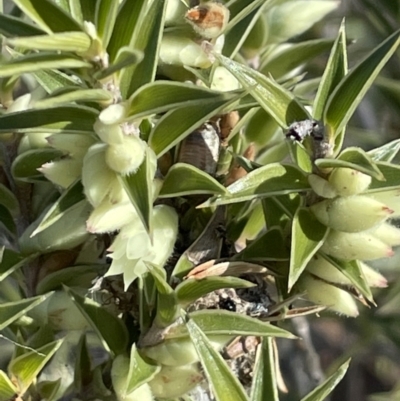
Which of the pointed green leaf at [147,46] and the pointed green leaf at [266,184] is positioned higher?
the pointed green leaf at [147,46]

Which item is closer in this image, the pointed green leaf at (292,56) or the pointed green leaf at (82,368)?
the pointed green leaf at (82,368)

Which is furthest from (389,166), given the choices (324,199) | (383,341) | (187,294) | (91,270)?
(383,341)

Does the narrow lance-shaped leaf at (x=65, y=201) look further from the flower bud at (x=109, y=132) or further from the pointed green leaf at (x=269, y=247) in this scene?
the pointed green leaf at (x=269, y=247)

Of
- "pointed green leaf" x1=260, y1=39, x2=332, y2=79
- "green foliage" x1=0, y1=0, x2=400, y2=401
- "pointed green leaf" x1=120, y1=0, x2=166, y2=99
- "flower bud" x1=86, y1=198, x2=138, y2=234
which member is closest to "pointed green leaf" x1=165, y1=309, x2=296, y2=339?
"green foliage" x1=0, y1=0, x2=400, y2=401

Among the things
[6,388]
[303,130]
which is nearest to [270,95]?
[303,130]

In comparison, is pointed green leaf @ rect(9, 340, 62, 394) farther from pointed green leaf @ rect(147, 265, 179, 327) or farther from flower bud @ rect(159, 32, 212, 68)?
flower bud @ rect(159, 32, 212, 68)

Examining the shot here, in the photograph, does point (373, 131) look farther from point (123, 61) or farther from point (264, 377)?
point (123, 61)

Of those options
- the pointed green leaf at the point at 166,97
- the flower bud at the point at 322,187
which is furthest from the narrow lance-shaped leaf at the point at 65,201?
the flower bud at the point at 322,187
